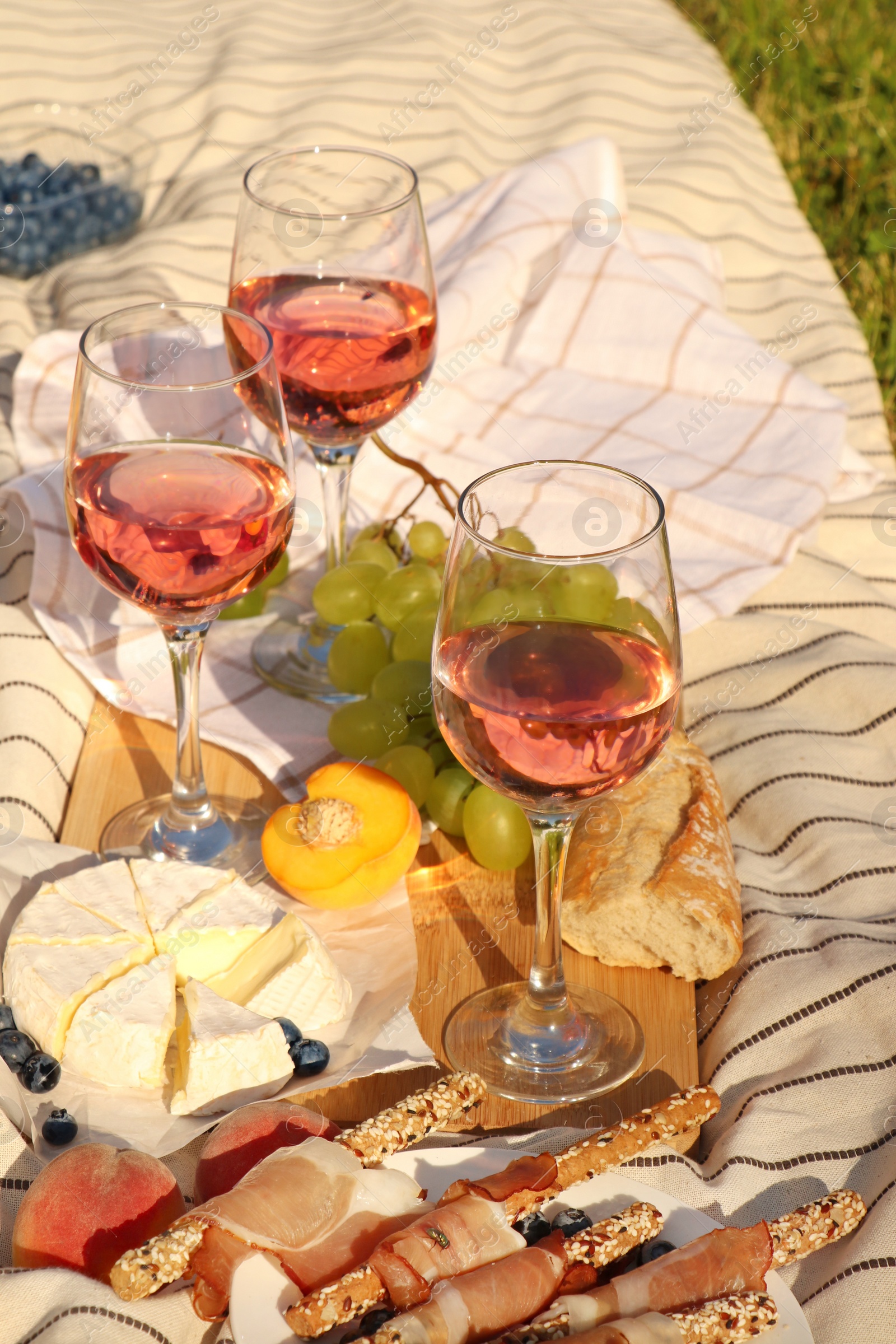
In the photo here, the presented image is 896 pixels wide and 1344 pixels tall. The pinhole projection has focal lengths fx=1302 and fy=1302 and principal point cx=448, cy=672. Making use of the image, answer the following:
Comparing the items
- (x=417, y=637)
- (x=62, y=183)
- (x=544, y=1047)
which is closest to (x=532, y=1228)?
(x=544, y=1047)

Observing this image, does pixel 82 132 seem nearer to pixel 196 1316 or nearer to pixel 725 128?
pixel 725 128

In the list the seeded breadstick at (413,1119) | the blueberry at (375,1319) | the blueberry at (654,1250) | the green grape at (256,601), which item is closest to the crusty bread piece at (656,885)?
the seeded breadstick at (413,1119)

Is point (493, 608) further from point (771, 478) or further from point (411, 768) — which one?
point (771, 478)

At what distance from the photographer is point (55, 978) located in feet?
3.85

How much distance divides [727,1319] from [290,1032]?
459mm

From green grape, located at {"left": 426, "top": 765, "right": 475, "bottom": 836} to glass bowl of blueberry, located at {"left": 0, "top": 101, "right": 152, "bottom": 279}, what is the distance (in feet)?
5.57

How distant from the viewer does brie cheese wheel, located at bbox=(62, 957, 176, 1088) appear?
114 centimetres

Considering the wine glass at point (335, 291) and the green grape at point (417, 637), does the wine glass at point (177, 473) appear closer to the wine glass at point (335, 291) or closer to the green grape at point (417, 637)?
the wine glass at point (335, 291)

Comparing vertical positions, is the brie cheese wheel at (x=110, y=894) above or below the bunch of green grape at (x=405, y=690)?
below

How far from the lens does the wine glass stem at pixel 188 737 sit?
1352 millimetres

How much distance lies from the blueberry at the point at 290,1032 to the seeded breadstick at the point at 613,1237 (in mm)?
327

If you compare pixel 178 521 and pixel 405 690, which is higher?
pixel 178 521

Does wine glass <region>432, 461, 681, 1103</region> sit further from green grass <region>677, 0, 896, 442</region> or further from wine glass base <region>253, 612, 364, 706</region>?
green grass <region>677, 0, 896, 442</region>

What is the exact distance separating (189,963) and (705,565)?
3.58ft
